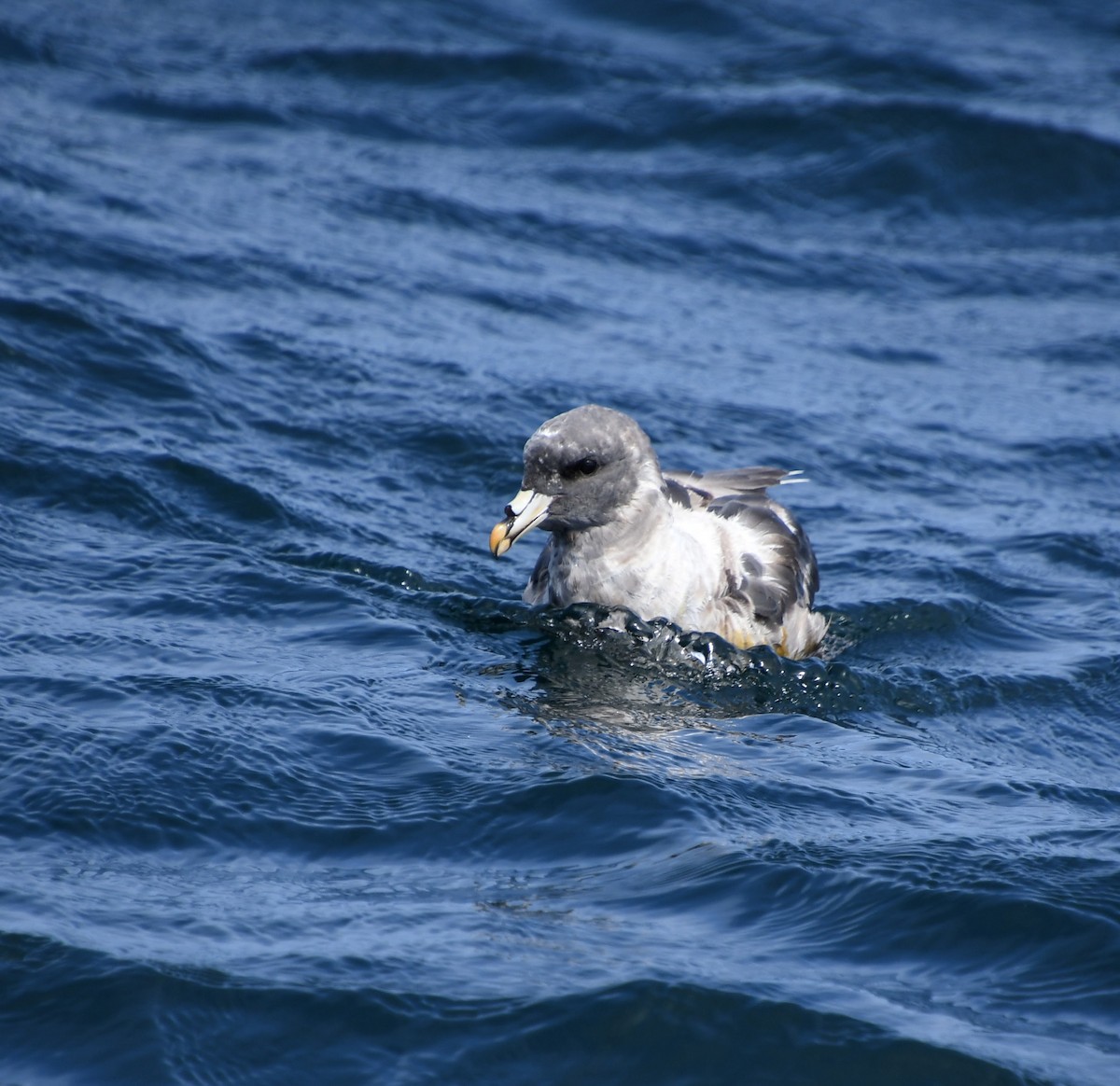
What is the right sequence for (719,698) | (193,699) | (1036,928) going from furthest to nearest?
(719,698)
(193,699)
(1036,928)

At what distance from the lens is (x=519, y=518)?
677cm

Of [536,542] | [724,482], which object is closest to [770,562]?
[724,482]

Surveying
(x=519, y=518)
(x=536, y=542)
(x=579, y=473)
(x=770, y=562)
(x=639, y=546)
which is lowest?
(x=536, y=542)

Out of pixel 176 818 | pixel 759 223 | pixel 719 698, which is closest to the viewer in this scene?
pixel 176 818

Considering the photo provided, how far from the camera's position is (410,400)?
10.0m

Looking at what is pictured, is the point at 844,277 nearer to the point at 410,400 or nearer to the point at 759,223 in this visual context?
the point at 759,223

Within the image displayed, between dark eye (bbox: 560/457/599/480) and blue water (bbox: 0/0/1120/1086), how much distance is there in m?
0.70

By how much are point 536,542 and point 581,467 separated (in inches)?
84.1

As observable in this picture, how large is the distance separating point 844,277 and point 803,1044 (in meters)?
9.13

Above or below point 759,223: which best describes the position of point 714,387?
below

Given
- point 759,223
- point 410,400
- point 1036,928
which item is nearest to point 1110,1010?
point 1036,928

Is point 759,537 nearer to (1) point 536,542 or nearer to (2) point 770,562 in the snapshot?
(2) point 770,562

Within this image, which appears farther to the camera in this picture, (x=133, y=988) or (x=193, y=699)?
(x=193, y=699)

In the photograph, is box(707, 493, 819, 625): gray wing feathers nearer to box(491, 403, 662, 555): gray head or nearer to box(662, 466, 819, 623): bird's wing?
box(662, 466, 819, 623): bird's wing
